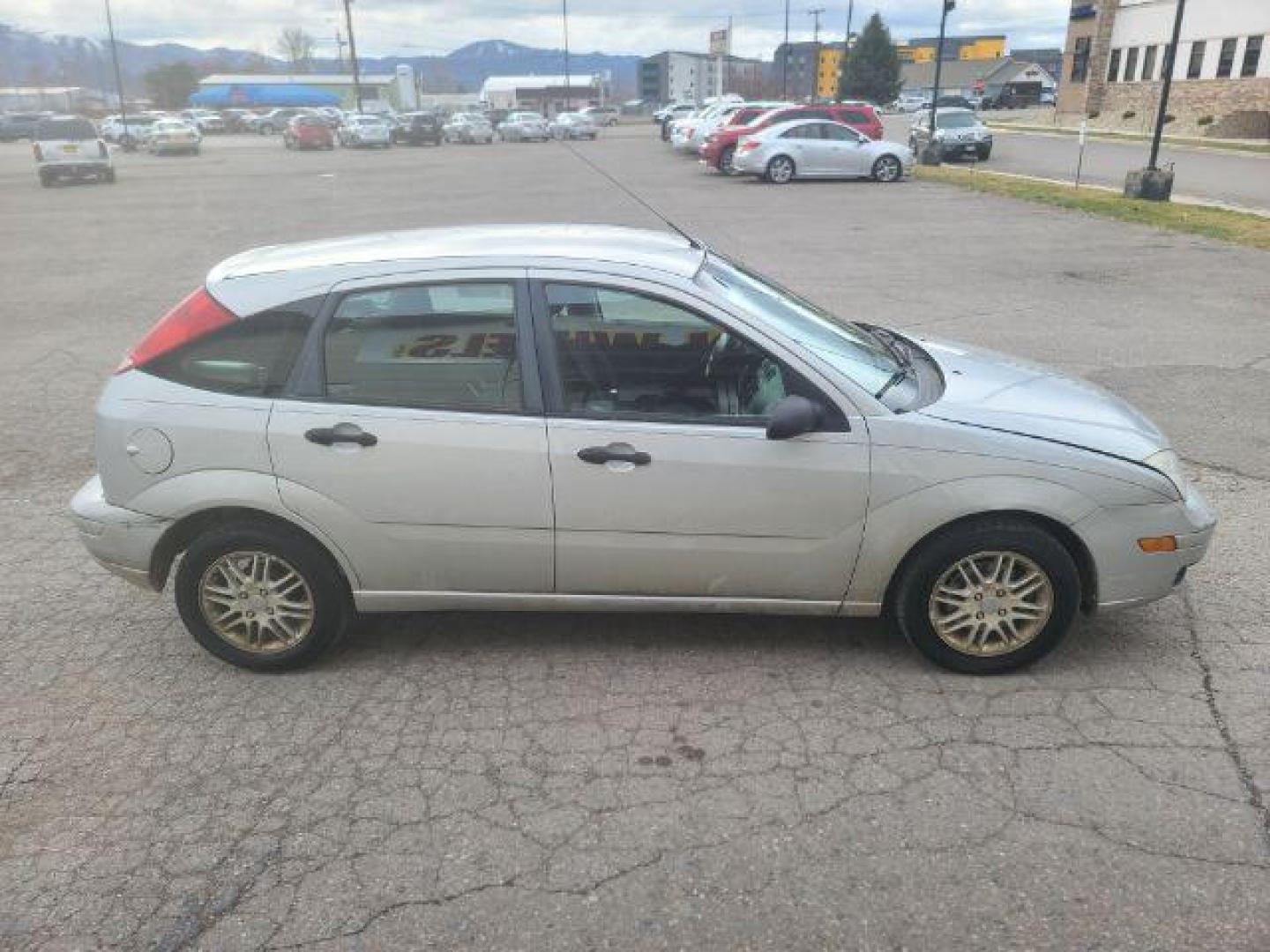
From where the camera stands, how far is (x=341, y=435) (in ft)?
11.4

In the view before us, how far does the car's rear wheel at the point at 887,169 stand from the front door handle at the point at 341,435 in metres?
23.1

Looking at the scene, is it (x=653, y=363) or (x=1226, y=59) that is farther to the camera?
(x=1226, y=59)

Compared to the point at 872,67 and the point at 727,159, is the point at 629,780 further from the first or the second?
the point at 872,67

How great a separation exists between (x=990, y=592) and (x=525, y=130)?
53653mm

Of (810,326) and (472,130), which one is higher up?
(810,326)

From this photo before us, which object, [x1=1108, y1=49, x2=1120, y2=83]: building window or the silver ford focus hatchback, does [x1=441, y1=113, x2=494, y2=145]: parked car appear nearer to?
[x1=1108, y1=49, x2=1120, y2=83]: building window

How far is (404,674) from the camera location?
3773 millimetres

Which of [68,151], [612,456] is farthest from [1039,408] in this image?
[68,151]

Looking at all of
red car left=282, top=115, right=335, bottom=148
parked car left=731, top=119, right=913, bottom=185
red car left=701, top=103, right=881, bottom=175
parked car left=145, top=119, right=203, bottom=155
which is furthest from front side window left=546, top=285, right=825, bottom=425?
red car left=282, top=115, right=335, bottom=148

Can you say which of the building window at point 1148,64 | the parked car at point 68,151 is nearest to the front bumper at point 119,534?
the parked car at point 68,151

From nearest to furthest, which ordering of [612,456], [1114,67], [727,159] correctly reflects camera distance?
[612,456]
[727,159]
[1114,67]

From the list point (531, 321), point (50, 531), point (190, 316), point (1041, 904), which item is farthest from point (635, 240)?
point (50, 531)

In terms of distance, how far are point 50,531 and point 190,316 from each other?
7.16ft

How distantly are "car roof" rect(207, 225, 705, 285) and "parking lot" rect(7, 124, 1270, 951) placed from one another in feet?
4.91
